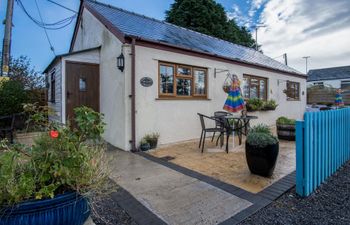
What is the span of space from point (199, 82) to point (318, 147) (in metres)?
4.86

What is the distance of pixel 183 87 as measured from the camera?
24.0 ft

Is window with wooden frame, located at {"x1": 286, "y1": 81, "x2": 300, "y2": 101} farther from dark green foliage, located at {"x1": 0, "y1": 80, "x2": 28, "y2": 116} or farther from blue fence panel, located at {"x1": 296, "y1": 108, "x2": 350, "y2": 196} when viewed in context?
dark green foliage, located at {"x1": 0, "y1": 80, "x2": 28, "y2": 116}

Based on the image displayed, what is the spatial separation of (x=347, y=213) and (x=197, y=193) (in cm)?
185

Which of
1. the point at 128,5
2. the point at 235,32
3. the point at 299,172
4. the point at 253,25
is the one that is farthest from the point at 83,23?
the point at 253,25

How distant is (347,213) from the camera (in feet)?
8.88

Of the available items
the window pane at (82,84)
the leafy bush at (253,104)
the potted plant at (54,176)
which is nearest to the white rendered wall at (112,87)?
the window pane at (82,84)

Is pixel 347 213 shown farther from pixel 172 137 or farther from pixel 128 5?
pixel 128 5

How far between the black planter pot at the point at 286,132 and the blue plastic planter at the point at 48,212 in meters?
6.90

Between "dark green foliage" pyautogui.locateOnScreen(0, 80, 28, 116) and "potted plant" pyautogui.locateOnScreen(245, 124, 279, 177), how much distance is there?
7128mm

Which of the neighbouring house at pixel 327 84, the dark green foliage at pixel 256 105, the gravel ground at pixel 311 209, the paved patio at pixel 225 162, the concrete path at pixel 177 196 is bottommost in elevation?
the gravel ground at pixel 311 209

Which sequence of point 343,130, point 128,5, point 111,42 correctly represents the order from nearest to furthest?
point 343,130, point 111,42, point 128,5

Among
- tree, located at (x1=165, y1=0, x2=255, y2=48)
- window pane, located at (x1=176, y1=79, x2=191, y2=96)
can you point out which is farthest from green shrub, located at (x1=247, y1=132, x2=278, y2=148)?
tree, located at (x1=165, y1=0, x2=255, y2=48)

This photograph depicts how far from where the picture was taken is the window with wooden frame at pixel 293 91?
1322 centimetres

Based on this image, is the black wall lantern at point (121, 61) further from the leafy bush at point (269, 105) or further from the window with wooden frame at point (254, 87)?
the leafy bush at point (269, 105)
